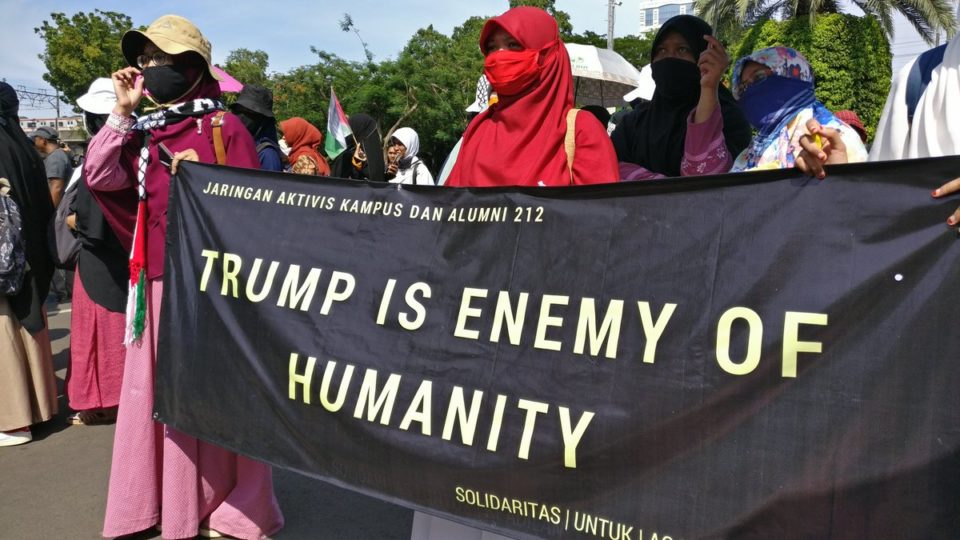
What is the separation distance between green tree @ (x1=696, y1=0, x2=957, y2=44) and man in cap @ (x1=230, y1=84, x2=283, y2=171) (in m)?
14.9

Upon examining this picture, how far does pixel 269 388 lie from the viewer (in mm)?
2439

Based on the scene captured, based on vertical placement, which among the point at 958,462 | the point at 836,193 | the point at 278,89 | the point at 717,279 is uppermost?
the point at 278,89

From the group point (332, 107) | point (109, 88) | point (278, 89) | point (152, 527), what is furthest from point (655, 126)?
point (278, 89)

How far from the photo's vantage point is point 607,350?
1.86 metres

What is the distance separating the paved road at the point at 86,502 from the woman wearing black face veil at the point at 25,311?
209 millimetres

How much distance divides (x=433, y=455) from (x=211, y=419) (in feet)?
3.18

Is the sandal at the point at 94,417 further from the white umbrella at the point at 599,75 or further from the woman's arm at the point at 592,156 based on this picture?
the white umbrella at the point at 599,75

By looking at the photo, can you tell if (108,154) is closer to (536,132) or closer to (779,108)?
(536,132)

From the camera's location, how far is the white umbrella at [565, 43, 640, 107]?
8812mm

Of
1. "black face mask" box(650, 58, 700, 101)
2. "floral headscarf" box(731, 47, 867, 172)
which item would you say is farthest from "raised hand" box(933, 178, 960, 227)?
"black face mask" box(650, 58, 700, 101)

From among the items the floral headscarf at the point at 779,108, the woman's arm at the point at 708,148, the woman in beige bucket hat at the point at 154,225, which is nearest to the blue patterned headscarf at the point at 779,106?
the floral headscarf at the point at 779,108

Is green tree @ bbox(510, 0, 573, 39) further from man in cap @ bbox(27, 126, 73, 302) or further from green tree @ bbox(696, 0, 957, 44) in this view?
man in cap @ bbox(27, 126, 73, 302)

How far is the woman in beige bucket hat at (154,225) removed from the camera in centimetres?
279

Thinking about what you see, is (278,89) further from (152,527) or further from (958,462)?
(958,462)
